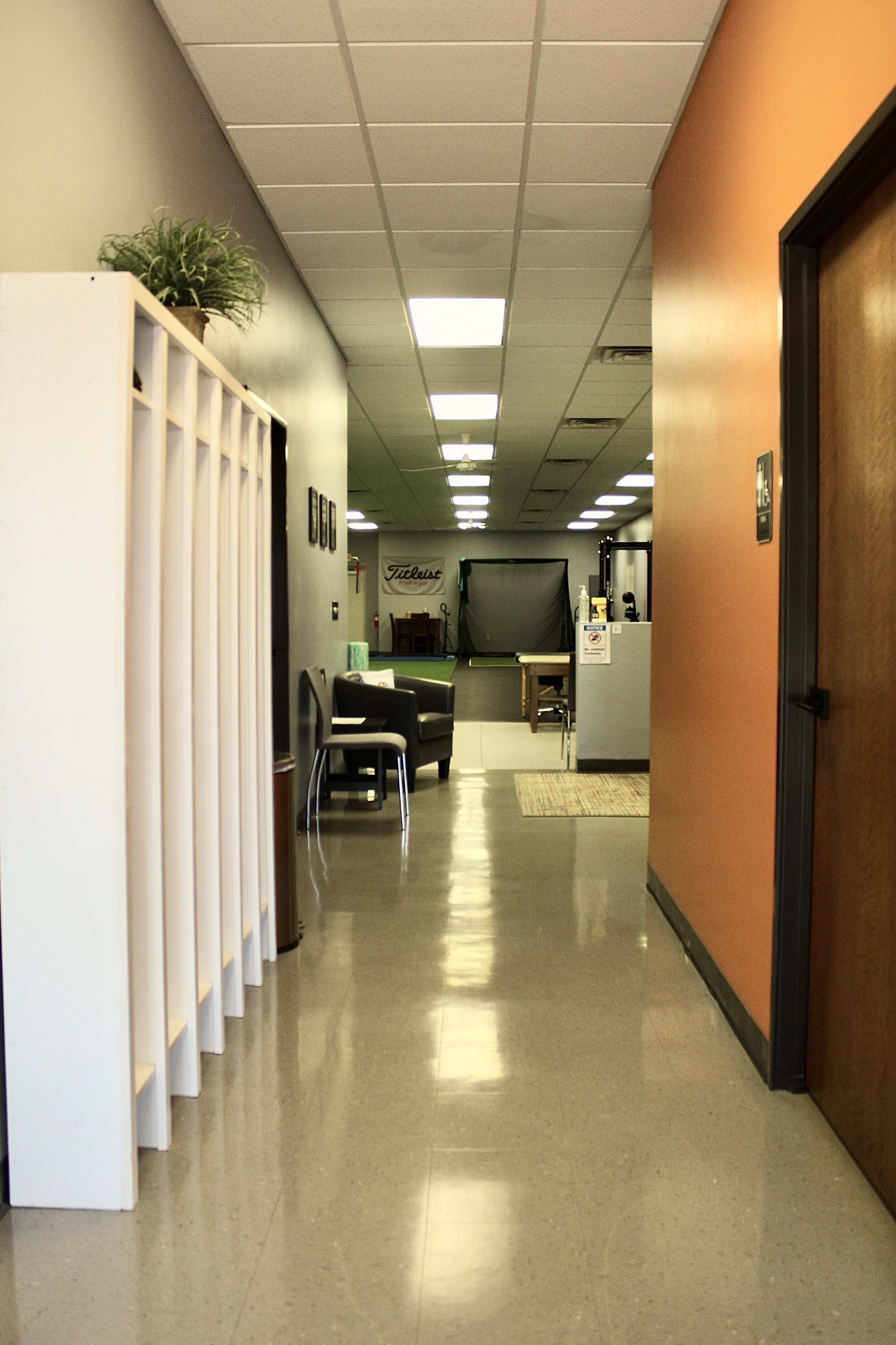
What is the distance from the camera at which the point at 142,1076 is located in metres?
2.29

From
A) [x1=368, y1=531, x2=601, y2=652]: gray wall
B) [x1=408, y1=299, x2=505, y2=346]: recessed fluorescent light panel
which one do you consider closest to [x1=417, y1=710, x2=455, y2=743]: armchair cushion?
[x1=408, y1=299, x2=505, y2=346]: recessed fluorescent light panel

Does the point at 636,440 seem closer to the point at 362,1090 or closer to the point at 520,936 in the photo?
the point at 520,936

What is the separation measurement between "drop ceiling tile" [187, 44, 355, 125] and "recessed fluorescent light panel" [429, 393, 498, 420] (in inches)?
198

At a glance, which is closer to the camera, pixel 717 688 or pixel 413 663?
pixel 717 688

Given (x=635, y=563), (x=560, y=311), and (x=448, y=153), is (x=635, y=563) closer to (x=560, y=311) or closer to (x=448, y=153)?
(x=560, y=311)

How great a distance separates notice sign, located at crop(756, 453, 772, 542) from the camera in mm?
2814

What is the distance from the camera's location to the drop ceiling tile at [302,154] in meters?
4.26

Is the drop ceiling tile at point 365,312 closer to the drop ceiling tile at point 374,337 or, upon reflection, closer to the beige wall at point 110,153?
the drop ceiling tile at point 374,337

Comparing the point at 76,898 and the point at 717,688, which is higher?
the point at 717,688

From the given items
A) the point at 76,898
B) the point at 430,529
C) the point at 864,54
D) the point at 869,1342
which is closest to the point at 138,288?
the point at 76,898

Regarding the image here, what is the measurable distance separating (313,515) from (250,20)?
11.2ft

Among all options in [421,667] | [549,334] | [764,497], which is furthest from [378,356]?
[421,667]

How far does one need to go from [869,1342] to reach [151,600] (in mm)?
1996

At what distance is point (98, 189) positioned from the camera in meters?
2.82
